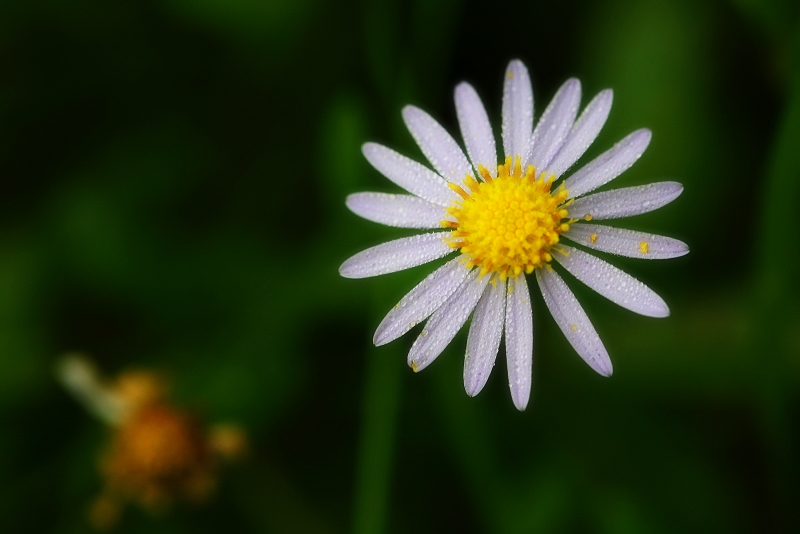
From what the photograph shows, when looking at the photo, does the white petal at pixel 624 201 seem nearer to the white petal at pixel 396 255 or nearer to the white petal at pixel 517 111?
the white petal at pixel 517 111

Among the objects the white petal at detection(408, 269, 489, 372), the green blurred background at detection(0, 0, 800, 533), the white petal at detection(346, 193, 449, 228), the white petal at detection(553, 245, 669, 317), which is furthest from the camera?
the green blurred background at detection(0, 0, 800, 533)

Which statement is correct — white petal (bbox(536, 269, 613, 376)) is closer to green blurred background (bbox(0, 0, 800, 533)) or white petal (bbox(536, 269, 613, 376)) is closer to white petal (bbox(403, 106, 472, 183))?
white petal (bbox(403, 106, 472, 183))

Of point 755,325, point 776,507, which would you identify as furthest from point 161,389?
point 776,507

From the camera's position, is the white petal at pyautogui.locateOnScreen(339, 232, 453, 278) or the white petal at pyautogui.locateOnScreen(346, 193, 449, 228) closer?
the white petal at pyautogui.locateOnScreen(339, 232, 453, 278)

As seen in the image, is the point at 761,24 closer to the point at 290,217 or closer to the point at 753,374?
the point at 753,374

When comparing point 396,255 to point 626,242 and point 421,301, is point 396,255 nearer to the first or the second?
point 421,301

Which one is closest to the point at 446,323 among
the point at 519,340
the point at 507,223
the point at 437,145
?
the point at 519,340

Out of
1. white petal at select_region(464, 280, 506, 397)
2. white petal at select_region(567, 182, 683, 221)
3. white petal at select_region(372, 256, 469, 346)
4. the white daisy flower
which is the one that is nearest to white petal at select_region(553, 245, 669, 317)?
the white daisy flower
